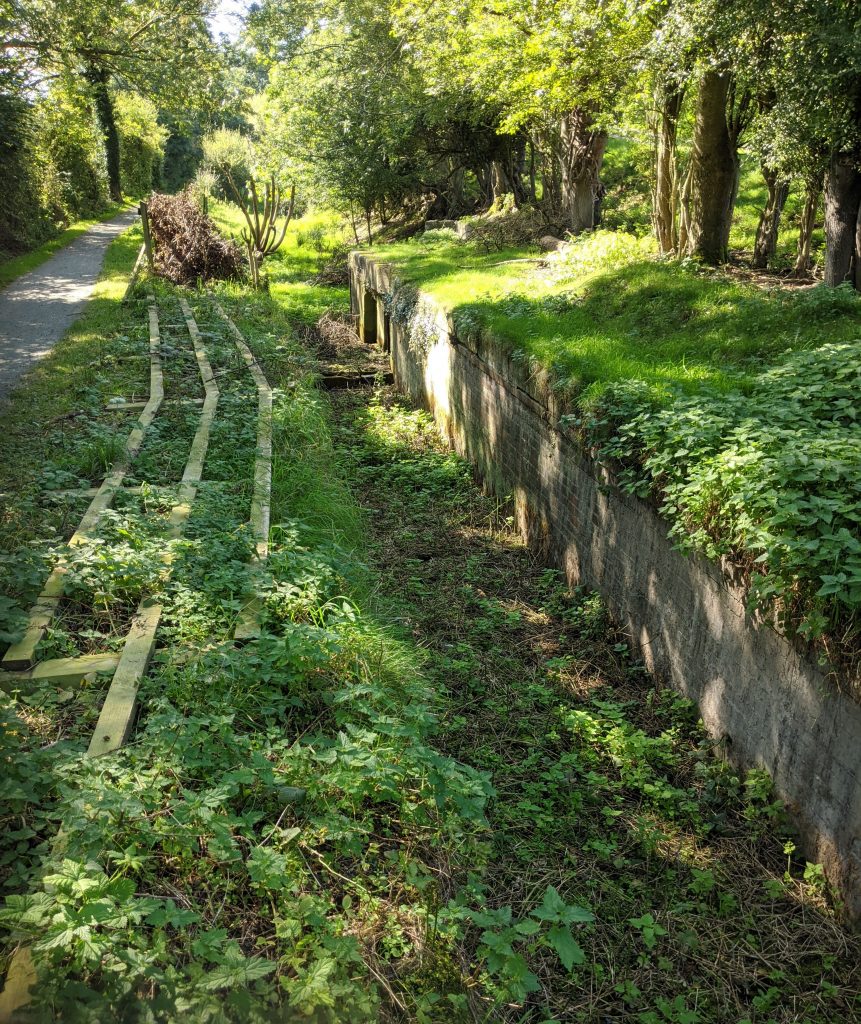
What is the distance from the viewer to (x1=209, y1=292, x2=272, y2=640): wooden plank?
440 cm

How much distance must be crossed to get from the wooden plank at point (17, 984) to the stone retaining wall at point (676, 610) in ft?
9.46

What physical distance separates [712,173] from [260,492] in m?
6.30

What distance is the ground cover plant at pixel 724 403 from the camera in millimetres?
3338

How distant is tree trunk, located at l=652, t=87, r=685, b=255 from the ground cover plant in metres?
1.13

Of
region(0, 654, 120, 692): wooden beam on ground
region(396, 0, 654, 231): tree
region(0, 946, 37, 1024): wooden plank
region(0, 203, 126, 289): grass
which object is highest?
region(396, 0, 654, 231): tree

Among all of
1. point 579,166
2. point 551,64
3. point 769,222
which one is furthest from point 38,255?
point 769,222

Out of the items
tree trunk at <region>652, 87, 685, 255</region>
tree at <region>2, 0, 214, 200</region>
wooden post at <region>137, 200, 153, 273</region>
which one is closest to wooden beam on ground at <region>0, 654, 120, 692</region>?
tree trunk at <region>652, 87, 685, 255</region>

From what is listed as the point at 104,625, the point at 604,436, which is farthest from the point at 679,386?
the point at 104,625

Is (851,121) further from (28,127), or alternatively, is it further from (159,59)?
(28,127)

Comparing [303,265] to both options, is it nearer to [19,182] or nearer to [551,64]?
[19,182]

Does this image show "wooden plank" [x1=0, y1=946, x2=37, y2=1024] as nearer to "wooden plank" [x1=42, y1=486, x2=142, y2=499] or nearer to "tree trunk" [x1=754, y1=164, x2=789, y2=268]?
"wooden plank" [x1=42, y1=486, x2=142, y2=499]

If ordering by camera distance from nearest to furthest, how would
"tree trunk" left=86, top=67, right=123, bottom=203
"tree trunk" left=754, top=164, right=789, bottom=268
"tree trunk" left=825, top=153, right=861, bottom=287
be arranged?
"tree trunk" left=825, top=153, right=861, bottom=287 < "tree trunk" left=754, top=164, right=789, bottom=268 < "tree trunk" left=86, top=67, right=123, bottom=203

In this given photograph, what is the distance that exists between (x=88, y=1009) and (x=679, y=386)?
15.3ft

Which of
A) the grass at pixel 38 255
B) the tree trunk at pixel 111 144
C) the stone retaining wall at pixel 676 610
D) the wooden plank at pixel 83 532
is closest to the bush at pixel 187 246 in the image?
the grass at pixel 38 255
